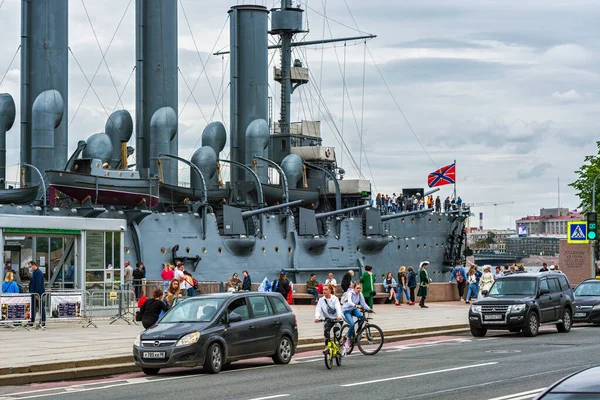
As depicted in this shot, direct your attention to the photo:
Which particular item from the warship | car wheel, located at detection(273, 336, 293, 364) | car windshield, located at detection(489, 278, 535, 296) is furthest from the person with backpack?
car wheel, located at detection(273, 336, 293, 364)

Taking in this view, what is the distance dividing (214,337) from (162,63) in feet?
127

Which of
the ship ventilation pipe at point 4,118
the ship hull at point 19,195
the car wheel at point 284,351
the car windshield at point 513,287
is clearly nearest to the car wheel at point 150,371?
the car wheel at point 284,351

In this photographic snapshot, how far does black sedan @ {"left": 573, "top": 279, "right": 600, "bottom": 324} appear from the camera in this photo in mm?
30047

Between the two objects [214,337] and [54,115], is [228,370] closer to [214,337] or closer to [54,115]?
[214,337]

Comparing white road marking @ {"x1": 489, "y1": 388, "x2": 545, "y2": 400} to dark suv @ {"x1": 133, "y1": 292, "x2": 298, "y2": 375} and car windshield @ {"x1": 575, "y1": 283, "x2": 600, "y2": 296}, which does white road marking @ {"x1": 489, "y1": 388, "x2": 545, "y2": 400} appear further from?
car windshield @ {"x1": 575, "y1": 283, "x2": 600, "y2": 296}

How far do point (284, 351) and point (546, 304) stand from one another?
362 inches

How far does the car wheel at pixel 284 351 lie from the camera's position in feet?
63.4

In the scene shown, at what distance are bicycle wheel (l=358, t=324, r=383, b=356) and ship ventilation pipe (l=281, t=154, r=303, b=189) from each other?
38.2 meters

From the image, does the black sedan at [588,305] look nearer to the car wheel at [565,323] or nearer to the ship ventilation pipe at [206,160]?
the car wheel at [565,323]

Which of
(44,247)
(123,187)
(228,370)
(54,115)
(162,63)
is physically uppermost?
(162,63)

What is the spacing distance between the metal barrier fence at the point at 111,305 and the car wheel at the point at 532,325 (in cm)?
1044

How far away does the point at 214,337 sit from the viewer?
17.8 metres

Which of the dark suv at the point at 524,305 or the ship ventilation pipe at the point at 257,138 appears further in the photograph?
the ship ventilation pipe at the point at 257,138

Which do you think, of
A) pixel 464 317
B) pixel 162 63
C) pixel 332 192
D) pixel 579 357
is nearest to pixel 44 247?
pixel 464 317
